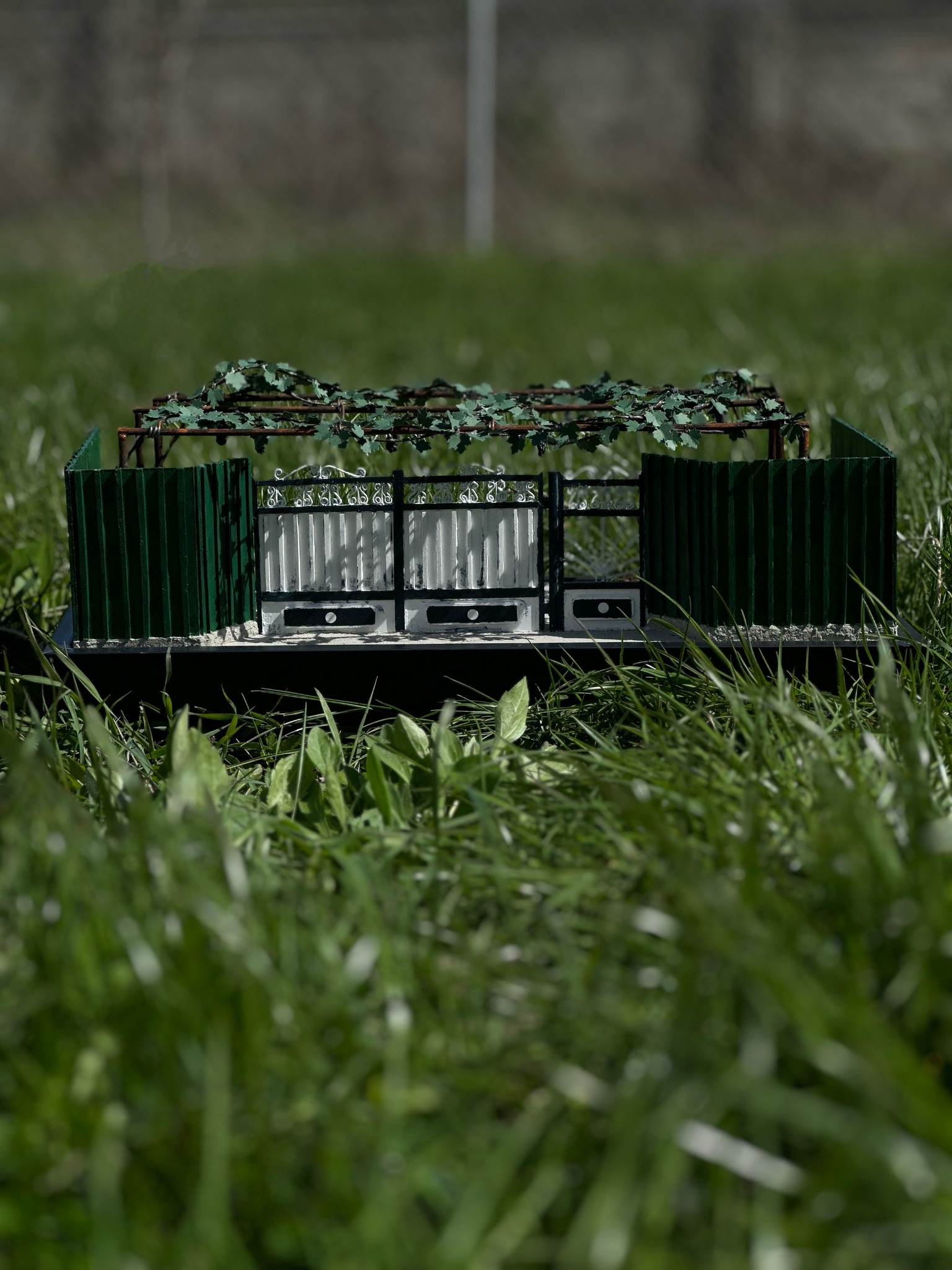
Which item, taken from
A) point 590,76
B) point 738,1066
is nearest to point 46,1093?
point 738,1066

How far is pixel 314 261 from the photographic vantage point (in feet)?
51.6

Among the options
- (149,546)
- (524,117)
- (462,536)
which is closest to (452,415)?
(462,536)

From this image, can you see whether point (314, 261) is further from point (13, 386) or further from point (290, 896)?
point (290, 896)

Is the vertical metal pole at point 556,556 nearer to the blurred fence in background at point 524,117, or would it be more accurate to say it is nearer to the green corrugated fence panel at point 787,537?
the green corrugated fence panel at point 787,537

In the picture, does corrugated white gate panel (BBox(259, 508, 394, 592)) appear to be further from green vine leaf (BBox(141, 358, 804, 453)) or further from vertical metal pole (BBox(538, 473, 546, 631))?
vertical metal pole (BBox(538, 473, 546, 631))

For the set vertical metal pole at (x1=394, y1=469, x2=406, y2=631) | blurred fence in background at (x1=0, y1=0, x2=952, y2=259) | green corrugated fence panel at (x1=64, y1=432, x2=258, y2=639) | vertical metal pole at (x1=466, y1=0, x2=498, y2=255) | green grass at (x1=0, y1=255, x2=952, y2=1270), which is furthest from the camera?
blurred fence in background at (x1=0, y1=0, x2=952, y2=259)

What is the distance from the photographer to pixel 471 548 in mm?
3725

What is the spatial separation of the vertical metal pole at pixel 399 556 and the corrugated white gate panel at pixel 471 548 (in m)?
0.03

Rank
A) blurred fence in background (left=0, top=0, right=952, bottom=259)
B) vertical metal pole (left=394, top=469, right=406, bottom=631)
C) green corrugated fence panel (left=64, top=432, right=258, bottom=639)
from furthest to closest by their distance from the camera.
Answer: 1. blurred fence in background (left=0, top=0, right=952, bottom=259)
2. vertical metal pole (left=394, top=469, right=406, bottom=631)
3. green corrugated fence panel (left=64, top=432, right=258, bottom=639)

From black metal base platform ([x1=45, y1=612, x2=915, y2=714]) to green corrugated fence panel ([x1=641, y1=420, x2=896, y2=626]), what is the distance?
11 cm

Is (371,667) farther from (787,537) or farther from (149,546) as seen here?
(787,537)

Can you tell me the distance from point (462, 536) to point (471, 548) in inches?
1.6

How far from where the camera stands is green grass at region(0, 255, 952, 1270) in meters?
1.74

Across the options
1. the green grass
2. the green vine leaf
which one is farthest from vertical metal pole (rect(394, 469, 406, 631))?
the green grass
